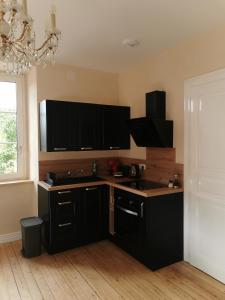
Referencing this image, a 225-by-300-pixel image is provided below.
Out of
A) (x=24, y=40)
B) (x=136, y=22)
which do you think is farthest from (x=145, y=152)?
(x=24, y=40)

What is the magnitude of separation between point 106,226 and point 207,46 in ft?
8.49

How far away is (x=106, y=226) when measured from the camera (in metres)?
3.39

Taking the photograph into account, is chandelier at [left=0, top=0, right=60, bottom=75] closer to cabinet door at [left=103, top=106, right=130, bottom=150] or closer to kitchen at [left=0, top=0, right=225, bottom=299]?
kitchen at [left=0, top=0, right=225, bottom=299]

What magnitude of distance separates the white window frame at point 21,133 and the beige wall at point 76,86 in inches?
20.1

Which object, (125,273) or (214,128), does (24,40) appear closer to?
(214,128)

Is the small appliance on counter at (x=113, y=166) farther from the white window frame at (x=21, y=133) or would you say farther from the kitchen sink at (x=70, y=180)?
the white window frame at (x=21, y=133)

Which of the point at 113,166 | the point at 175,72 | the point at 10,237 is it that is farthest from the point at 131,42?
the point at 10,237

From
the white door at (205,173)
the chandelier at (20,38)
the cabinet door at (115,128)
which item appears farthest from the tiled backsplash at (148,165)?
the chandelier at (20,38)

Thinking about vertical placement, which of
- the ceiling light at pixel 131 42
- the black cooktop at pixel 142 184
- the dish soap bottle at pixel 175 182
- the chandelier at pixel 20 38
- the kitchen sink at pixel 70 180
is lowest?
the black cooktop at pixel 142 184

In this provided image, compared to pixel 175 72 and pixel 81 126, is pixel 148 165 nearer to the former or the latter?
pixel 81 126

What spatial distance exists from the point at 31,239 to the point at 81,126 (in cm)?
159

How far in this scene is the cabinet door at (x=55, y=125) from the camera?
3059 mm

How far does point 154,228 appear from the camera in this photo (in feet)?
8.73

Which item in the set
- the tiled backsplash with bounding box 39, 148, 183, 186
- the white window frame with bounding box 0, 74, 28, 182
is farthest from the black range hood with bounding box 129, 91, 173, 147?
the white window frame with bounding box 0, 74, 28, 182
